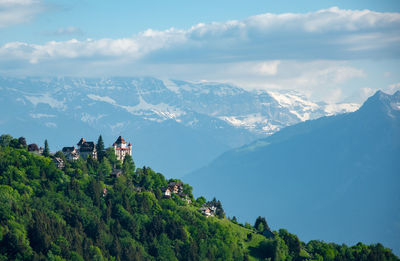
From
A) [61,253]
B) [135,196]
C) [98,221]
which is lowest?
[61,253]

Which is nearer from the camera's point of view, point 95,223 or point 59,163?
point 95,223

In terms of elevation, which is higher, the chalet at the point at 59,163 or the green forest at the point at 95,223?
the chalet at the point at 59,163

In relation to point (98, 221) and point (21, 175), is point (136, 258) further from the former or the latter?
point (21, 175)

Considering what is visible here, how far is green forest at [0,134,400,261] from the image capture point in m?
154

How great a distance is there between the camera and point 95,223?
17038 cm

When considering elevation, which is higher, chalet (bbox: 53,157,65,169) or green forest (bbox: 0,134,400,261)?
chalet (bbox: 53,157,65,169)

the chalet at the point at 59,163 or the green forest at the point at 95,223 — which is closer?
the green forest at the point at 95,223

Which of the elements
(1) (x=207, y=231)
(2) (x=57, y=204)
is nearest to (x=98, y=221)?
(2) (x=57, y=204)

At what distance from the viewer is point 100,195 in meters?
184

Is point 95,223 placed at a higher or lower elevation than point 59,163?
lower

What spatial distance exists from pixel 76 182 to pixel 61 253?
3291 centimetres

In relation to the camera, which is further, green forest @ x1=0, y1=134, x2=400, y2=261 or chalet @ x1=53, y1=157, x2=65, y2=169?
chalet @ x1=53, y1=157, x2=65, y2=169

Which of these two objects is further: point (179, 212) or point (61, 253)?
point (179, 212)

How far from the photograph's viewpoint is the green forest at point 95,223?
506ft
